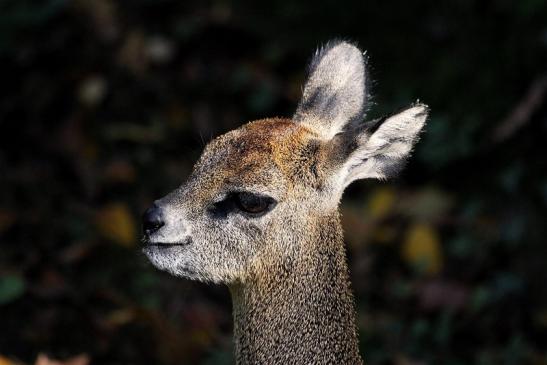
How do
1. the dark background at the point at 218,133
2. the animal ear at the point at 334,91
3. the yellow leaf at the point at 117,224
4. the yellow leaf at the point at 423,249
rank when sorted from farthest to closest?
1. the yellow leaf at the point at 423,249
2. the yellow leaf at the point at 117,224
3. the dark background at the point at 218,133
4. the animal ear at the point at 334,91

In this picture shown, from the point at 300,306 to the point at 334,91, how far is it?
3.40ft

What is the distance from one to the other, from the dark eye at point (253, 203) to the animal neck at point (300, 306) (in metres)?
0.19

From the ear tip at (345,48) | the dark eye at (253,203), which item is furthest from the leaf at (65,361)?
the ear tip at (345,48)

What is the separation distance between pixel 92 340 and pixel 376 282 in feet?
6.95

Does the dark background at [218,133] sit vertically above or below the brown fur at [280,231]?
above

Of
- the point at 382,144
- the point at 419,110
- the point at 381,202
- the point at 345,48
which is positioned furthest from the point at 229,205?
the point at 381,202

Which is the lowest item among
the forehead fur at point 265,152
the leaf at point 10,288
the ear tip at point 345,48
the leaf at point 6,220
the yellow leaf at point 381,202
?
the forehead fur at point 265,152

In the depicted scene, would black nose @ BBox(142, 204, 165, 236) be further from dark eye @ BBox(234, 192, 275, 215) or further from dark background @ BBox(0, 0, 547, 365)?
dark background @ BBox(0, 0, 547, 365)

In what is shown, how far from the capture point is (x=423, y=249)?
739cm

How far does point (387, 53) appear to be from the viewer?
7.83 m

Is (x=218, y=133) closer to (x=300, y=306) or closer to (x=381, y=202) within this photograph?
(x=381, y=202)

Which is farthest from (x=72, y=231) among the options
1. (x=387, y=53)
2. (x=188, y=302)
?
(x=387, y=53)

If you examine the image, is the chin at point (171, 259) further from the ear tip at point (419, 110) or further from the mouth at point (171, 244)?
the ear tip at point (419, 110)

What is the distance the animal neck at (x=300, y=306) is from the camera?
173 inches
